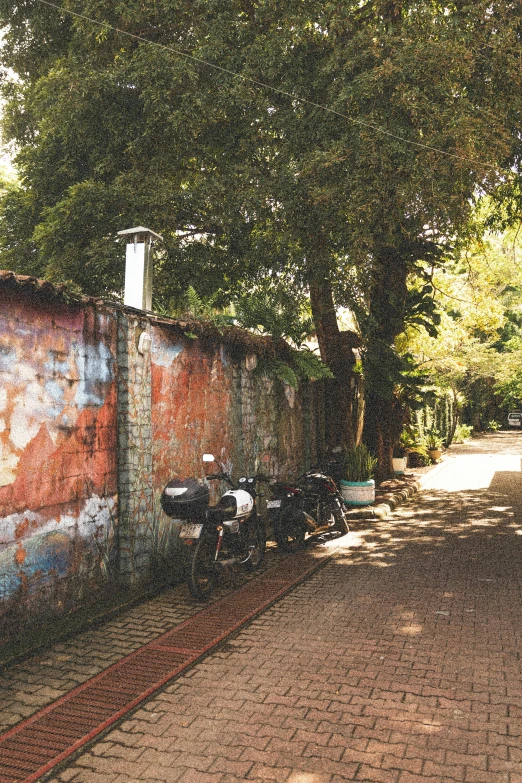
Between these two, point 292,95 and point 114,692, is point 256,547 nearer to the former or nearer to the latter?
point 114,692

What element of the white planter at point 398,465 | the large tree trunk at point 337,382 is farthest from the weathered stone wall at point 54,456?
the white planter at point 398,465

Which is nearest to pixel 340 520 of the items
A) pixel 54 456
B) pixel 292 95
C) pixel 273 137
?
pixel 54 456

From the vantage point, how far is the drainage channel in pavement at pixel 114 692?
3.76m

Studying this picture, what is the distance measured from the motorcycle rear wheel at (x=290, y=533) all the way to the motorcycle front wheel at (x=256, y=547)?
0.79 metres

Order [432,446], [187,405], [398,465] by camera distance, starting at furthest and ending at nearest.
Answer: [432,446] → [398,465] → [187,405]

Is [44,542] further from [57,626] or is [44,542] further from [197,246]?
[197,246]

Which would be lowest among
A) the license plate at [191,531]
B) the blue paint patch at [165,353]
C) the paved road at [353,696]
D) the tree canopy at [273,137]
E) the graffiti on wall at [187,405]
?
the paved road at [353,696]

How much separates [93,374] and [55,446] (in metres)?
0.91

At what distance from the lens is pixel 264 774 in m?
3.51

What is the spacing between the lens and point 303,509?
934 centimetres

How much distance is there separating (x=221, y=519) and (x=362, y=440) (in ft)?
28.3

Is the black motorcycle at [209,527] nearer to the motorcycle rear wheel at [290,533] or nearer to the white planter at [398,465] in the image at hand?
the motorcycle rear wheel at [290,533]

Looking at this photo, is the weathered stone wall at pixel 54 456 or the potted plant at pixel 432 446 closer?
the weathered stone wall at pixel 54 456

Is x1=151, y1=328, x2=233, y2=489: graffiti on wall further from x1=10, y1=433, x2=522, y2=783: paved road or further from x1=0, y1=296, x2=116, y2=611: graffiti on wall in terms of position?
x1=10, y1=433, x2=522, y2=783: paved road
